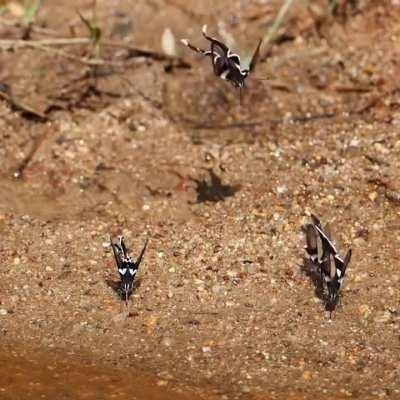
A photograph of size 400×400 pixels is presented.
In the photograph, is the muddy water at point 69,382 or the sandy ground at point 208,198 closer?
the muddy water at point 69,382

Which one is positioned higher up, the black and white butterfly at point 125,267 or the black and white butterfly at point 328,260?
the black and white butterfly at point 328,260

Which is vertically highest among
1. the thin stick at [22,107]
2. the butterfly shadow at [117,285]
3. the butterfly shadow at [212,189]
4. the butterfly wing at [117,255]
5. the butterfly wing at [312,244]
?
the thin stick at [22,107]

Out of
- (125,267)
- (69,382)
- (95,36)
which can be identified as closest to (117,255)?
(125,267)

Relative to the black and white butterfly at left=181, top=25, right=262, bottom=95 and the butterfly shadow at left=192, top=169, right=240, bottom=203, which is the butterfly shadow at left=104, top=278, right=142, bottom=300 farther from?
the black and white butterfly at left=181, top=25, right=262, bottom=95

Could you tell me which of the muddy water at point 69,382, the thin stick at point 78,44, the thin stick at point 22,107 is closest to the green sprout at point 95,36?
the thin stick at point 78,44

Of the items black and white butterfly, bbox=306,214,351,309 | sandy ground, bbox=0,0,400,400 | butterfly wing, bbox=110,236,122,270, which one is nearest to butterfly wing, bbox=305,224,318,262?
black and white butterfly, bbox=306,214,351,309

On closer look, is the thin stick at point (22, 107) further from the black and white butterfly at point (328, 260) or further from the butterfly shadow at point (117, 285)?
the black and white butterfly at point (328, 260)

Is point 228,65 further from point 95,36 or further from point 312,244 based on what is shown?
point 95,36

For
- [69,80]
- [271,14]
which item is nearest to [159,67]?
[69,80]
